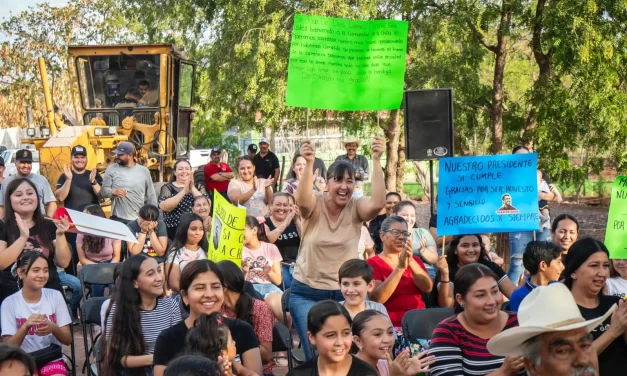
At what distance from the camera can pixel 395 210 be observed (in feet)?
29.8

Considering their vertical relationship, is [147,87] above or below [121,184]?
above

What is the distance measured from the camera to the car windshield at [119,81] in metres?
15.4

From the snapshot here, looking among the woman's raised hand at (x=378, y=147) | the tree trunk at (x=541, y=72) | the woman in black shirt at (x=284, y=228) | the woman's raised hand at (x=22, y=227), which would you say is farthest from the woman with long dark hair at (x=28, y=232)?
the tree trunk at (x=541, y=72)

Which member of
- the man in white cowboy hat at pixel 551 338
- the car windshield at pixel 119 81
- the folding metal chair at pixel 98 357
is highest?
the car windshield at pixel 119 81

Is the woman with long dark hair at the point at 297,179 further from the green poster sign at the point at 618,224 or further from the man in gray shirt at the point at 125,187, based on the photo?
the green poster sign at the point at 618,224

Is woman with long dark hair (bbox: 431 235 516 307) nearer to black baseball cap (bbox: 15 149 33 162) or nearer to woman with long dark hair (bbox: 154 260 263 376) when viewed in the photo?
woman with long dark hair (bbox: 154 260 263 376)

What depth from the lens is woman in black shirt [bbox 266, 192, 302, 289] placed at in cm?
915

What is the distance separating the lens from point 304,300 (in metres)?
6.38

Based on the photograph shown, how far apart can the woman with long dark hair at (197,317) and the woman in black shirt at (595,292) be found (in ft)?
6.57

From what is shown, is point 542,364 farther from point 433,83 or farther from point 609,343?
point 433,83

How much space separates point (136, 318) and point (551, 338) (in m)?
3.10

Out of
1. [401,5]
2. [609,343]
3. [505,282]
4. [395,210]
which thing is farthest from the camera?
[401,5]

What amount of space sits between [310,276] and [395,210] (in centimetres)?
291

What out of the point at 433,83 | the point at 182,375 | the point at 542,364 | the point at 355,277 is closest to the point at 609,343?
the point at 542,364
